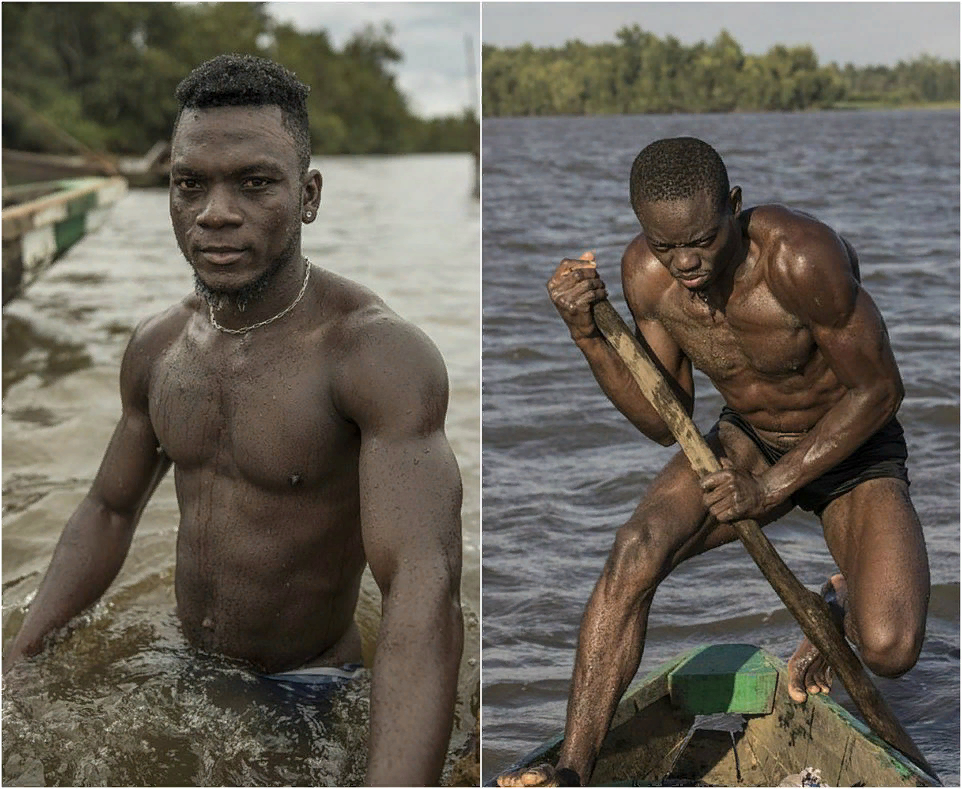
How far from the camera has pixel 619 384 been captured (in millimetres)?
3666

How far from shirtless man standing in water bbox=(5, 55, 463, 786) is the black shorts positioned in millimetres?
1247

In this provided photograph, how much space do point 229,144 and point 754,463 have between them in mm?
1702

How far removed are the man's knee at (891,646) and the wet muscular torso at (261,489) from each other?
50.1 inches

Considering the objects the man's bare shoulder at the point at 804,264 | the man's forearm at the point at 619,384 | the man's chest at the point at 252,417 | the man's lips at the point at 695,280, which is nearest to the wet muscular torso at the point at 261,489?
the man's chest at the point at 252,417

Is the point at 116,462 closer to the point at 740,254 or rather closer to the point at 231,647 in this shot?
the point at 231,647

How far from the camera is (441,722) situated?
2555 millimetres

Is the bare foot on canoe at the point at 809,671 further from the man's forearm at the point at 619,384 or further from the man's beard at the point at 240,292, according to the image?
the man's beard at the point at 240,292

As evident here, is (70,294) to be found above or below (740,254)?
below

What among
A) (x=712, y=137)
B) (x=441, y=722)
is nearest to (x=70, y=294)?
(x=441, y=722)

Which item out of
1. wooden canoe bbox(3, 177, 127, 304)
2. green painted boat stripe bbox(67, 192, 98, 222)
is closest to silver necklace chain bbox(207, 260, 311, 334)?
wooden canoe bbox(3, 177, 127, 304)

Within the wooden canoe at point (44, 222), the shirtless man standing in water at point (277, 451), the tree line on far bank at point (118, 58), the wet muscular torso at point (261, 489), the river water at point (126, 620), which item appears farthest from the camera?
the tree line on far bank at point (118, 58)

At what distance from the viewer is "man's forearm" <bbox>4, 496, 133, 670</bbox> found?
141 inches

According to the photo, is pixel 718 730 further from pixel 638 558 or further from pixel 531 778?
pixel 531 778

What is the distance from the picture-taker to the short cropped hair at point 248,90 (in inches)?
120
